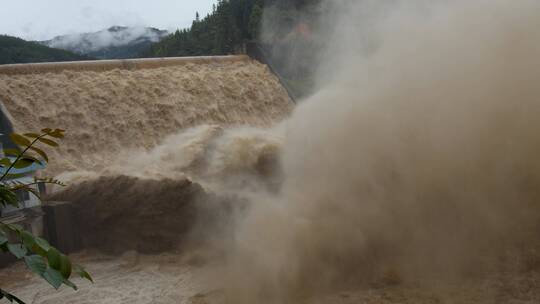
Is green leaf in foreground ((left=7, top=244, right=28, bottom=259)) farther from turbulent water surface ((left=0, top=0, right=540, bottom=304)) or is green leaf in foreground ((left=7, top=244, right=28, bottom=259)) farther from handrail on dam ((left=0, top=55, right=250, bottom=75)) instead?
handrail on dam ((left=0, top=55, right=250, bottom=75))

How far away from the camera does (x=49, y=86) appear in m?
11.4

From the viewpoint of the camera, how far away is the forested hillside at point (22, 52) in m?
22.7

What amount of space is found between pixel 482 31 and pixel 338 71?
2.60 metres

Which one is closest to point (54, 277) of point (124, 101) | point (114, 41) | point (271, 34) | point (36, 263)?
point (36, 263)

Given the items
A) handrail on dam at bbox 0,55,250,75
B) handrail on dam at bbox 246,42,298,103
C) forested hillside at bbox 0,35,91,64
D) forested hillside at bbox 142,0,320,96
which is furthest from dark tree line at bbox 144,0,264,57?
forested hillside at bbox 0,35,91,64

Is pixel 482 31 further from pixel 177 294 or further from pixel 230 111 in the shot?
pixel 230 111

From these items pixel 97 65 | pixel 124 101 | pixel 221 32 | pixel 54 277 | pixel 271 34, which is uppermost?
pixel 221 32

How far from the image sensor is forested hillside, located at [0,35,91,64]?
2267 cm

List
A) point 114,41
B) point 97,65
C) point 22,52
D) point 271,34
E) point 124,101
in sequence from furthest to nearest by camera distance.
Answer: point 114,41, point 22,52, point 271,34, point 97,65, point 124,101

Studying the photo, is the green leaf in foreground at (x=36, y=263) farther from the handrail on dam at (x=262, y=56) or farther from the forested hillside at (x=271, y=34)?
the handrail on dam at (x=262, y=56)

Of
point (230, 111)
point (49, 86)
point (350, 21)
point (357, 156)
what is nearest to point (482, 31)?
point (357, 156)

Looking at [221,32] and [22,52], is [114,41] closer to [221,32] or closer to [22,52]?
[22,52]

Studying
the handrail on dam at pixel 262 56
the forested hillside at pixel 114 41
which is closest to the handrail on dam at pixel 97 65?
the handrail on dam at pixel 262 56

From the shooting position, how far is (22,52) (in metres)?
23.3
